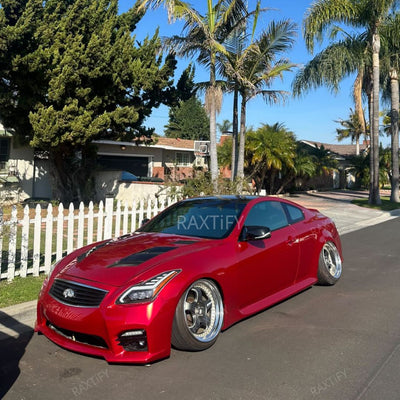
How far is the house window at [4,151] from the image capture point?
16.6 metres

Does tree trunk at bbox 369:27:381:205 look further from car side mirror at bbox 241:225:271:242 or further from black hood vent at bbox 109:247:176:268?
black hood vent at bbox 109:247:176:268

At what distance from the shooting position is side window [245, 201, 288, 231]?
4.93 meters

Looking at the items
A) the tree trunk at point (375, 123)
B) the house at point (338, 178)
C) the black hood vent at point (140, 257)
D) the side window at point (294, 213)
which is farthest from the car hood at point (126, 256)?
the house at point (338, 178)

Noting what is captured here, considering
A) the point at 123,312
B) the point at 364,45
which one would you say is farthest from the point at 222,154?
the point at 123,312

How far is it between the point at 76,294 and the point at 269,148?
1782cm

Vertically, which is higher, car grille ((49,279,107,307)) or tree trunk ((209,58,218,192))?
tree trunk ((209,58,218,192))

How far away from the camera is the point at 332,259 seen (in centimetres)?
614

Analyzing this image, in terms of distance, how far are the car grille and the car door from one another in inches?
56.7

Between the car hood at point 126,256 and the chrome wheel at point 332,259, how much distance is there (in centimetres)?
244

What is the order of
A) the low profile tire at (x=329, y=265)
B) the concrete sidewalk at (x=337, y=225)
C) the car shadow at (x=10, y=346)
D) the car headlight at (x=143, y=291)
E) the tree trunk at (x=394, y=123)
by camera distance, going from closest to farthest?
the car shadow at (x=10, y=346) → the car headlight at (x=143, y=291) → the concrete sidewalk at (x=337, y=225) → the low profile tire at (x=329, y=265) → the tree trunk at (x=394, y=123)

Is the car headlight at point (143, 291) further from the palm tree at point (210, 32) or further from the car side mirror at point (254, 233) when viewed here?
the palm tree at point (210, 32)

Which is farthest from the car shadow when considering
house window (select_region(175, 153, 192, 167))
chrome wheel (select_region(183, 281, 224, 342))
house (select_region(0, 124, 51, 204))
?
house window (select_region(175, 153, 192, 167))

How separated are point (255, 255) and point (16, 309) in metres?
2.83

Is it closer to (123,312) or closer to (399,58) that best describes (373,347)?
(123,312)
